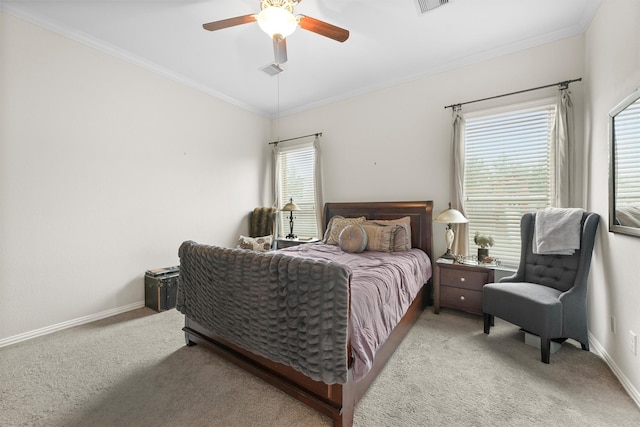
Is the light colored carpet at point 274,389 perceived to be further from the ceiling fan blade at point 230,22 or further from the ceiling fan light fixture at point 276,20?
the ceiling fan blade at point 230,22

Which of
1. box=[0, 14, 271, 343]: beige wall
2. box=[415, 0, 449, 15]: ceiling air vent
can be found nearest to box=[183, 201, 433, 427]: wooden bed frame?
box=[0, 14, 271, 343]: beige wall

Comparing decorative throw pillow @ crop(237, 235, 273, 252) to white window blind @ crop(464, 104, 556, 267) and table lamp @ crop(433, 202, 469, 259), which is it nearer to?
table lamp @ crop(433, 202, 469, 259)

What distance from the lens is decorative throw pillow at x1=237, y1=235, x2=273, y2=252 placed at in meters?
4.07

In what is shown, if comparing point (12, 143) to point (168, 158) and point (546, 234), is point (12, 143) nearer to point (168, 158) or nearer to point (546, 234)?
point (168, 158)

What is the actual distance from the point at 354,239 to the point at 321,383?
5.78 feet

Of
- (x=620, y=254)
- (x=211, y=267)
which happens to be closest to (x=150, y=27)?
(x=211, y=267)

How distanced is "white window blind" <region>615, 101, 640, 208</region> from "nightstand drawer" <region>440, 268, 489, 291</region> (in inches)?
49.4

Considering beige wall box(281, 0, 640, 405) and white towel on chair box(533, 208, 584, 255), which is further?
white towel on chair box(533, 208, 584, 255)

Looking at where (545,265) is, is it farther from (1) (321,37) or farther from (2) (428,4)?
(1) (321,37)

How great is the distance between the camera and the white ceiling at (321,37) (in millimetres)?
2410

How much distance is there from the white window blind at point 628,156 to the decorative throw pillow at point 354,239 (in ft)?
6.85

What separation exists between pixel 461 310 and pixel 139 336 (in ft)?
11.2

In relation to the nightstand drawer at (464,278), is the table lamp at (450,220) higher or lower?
higher

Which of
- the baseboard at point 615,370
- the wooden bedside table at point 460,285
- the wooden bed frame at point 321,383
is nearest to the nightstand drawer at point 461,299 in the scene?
the wooden bedside table at point 460,285
